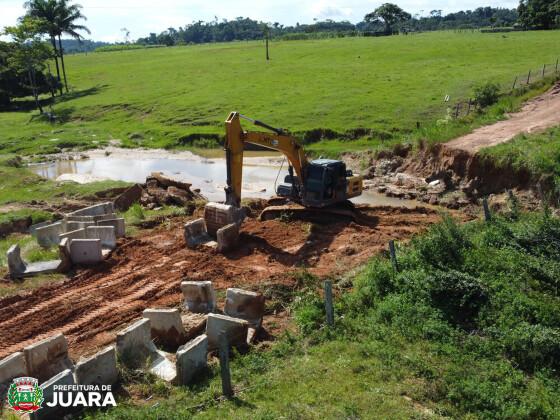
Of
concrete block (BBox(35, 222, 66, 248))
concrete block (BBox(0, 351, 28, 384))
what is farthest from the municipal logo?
concrete block (BBox(35, 222, 66, 248))

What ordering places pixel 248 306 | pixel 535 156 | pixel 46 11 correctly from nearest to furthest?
pixel 248 306, pixel 535 156, pixel 46 11

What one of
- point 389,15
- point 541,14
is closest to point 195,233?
point 541,14

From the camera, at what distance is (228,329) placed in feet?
39.2

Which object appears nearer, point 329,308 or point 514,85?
point 329,308

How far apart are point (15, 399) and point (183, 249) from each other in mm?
8897

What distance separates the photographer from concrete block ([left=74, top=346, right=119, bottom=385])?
408 inches

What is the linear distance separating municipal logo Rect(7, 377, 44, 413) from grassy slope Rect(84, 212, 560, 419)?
1142 mm

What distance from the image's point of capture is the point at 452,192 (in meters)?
25.4

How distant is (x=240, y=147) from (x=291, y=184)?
337cm

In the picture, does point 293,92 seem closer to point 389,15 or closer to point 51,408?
point 51,408

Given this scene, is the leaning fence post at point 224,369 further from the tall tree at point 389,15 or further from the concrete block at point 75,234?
the tall tree at point 389,15

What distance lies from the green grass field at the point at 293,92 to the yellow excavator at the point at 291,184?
986 centimetres

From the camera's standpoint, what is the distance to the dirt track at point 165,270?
13508mm

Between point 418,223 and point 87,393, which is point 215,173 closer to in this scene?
point 418,223
